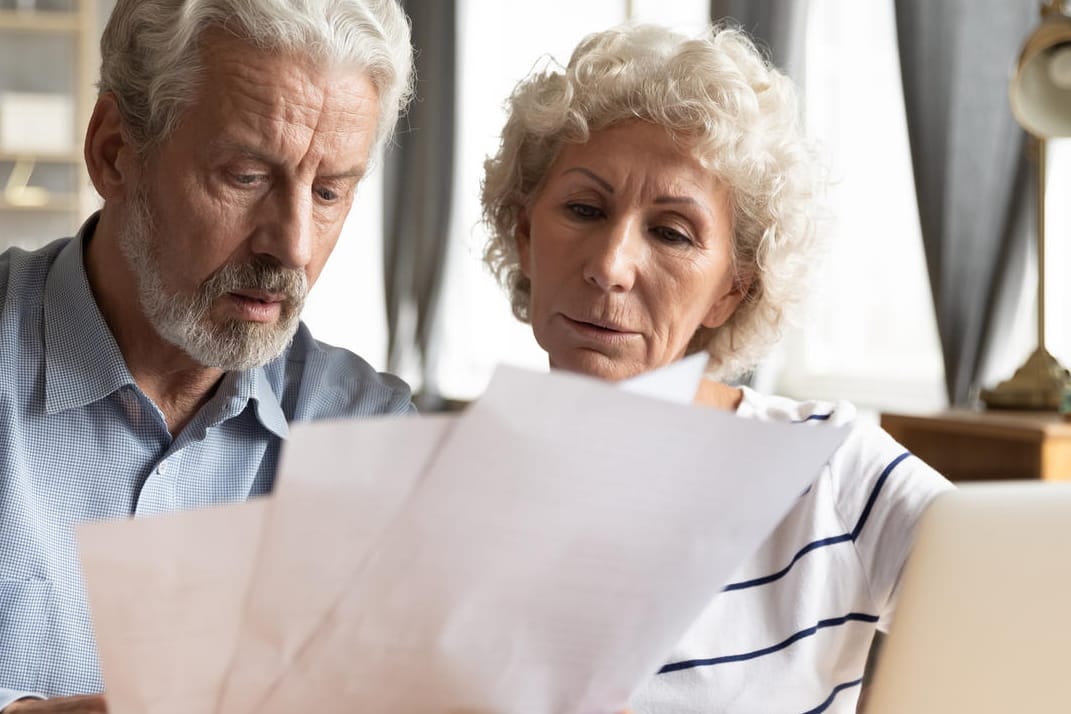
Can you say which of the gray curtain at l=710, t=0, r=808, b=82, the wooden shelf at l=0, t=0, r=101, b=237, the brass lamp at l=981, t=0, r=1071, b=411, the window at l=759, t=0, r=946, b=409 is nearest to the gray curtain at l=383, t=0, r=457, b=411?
the wooden shelf at l=0, t=0, r=101, b=237

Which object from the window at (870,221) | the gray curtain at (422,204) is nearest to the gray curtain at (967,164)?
the window at (870,221)

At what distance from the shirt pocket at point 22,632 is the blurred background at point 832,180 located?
0.83m

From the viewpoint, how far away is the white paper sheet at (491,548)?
0.57 meters

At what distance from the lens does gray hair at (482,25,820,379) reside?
1.44 metres

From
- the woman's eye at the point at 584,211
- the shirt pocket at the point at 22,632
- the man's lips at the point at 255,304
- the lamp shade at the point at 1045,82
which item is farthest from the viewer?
the lamp shade at the point at 1045,82

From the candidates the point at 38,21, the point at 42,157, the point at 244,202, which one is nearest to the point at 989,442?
the point at 244,202

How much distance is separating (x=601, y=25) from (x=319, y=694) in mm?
5246

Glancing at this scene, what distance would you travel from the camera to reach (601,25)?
559 cm

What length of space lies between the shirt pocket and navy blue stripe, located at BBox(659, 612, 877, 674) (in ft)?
2.11

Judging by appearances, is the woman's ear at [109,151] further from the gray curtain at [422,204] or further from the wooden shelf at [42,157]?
the wooden shelf at [42,157]

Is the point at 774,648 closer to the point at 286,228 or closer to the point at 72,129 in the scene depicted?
the point at 286,228

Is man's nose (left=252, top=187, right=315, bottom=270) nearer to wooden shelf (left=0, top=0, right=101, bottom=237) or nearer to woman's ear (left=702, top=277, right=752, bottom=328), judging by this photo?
woman's ear (left=702, top=277, right=752, bottom=328)

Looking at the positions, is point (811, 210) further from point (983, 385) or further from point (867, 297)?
point (867, 297)

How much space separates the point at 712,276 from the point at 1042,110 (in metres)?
1.54
